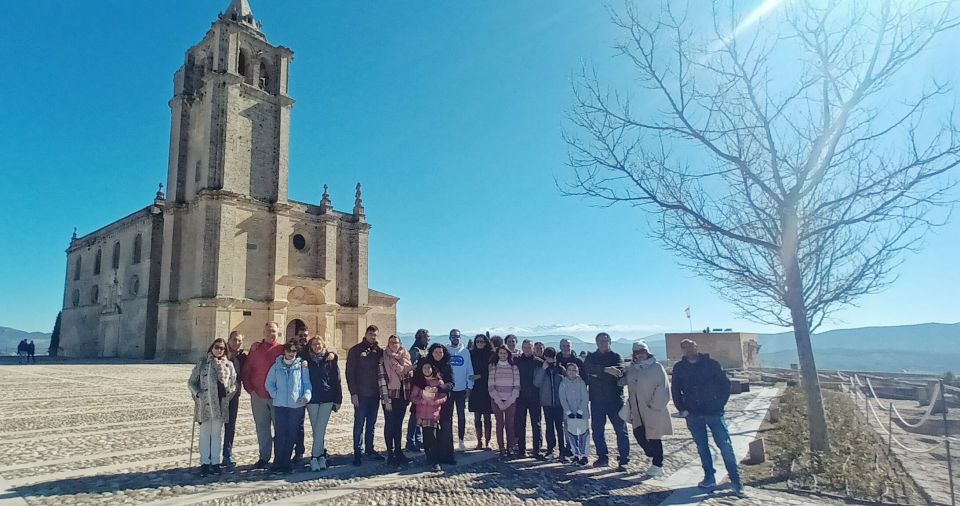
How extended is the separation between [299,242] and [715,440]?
30.6 meters

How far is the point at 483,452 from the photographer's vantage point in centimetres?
764

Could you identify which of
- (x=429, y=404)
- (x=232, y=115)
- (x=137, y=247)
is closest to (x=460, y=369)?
(x=429, y=404)

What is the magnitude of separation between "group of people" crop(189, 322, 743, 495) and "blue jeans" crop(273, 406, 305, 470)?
0.01 meters

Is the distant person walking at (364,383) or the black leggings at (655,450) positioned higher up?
the distant person walking at (364,383)

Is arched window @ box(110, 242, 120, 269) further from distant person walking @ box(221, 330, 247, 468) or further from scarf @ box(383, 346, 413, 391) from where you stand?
scarf @ box(383, 346, 413, 391)

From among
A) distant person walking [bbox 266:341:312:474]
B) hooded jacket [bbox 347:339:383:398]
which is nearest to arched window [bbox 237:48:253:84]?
hooded jacket [bbox 347:339:383:398]

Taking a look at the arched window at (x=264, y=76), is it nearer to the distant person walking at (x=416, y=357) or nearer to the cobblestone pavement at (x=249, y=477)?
the cobblestone pavement at (x=249, y=477)

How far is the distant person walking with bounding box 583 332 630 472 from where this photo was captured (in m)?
7.00

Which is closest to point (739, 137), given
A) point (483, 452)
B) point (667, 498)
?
point (667, 498)

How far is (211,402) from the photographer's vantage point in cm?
597

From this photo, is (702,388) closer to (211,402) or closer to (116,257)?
(211,402)

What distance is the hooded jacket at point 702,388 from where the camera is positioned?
620 centimetres

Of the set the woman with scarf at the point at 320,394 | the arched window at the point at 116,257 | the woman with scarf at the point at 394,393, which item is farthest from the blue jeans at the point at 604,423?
the arched window at the point at 116,257

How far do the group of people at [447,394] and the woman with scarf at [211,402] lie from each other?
12 mm
